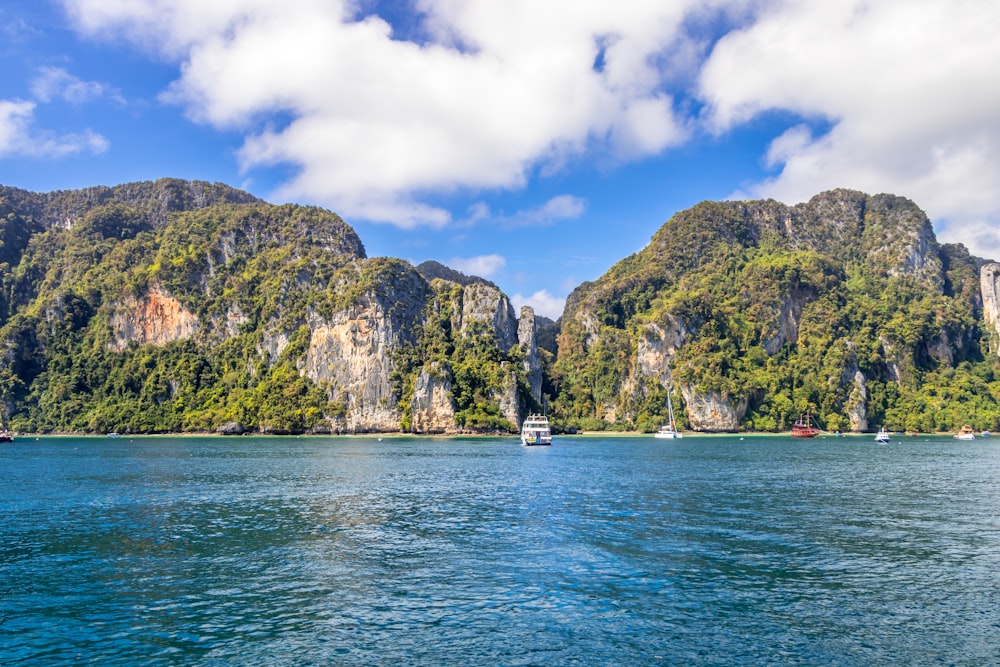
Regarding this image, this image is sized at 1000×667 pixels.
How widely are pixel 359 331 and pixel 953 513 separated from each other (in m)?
171

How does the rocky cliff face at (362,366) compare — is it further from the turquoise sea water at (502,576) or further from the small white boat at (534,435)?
the turquoise sea water at (502,576)

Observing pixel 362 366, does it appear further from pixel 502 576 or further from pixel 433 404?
pixel 502 576

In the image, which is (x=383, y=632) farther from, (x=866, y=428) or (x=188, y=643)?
(x=866, y=428)

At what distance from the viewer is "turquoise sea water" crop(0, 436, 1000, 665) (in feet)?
60.8

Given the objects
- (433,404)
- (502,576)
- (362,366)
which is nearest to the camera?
(502,576)

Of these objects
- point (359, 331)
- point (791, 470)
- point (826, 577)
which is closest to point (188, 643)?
point (826, 577)

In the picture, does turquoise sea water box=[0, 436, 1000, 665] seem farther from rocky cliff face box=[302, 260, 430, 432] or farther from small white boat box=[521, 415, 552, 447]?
rocky cliff face box=[302, 260, 430, 432]

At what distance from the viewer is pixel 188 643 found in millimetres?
18781

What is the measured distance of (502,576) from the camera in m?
25.5

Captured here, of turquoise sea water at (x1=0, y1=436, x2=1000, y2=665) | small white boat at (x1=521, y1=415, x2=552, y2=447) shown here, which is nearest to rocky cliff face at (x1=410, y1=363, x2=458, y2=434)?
small white boat at (x1=521, y1=415, x2=552, y2=447)

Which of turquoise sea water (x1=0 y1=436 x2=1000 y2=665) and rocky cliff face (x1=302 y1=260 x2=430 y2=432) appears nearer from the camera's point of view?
turquoise sea water (x1=0 y1=436 x2=1000 y2=665)

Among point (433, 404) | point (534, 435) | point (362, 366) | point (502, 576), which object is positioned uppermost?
point (362, 366)

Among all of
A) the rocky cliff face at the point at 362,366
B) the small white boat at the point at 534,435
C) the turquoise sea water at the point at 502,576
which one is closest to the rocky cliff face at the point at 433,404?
the rocky cliff face at the point at 362,366

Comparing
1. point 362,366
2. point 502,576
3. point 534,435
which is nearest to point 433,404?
point 362,366
